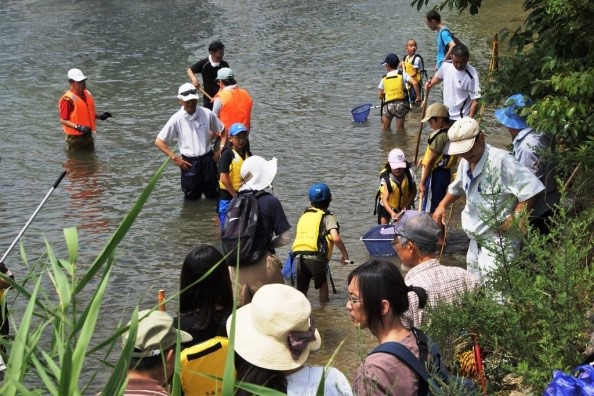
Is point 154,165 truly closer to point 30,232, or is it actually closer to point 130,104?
point 30,232

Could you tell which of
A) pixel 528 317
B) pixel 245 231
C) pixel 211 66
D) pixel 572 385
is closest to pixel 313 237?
pixel 245 231

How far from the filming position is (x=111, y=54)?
24.8 metres

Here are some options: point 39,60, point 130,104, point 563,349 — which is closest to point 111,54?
point 39,60

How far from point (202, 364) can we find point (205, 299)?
2.40 feet

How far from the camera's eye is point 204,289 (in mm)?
5891

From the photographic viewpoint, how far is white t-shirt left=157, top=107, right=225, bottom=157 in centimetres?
1230

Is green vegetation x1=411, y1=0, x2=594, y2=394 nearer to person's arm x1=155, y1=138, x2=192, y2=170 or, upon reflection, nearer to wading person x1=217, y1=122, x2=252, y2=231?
wading person x1=217, y1=122, x2=252, y2=231

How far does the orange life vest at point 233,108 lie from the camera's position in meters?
12.9

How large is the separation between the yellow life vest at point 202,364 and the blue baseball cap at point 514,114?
4.07 meters

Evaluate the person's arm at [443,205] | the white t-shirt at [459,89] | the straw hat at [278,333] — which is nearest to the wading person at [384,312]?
the straw hat at [278,333]

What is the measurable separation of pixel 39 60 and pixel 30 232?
12.3 m

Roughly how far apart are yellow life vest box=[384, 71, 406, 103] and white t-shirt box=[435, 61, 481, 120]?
124 inches

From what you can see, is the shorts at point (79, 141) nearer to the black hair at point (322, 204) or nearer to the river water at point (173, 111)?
the river water at point (173, 111)

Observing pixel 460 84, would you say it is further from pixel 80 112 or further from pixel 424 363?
pixel 424 363
